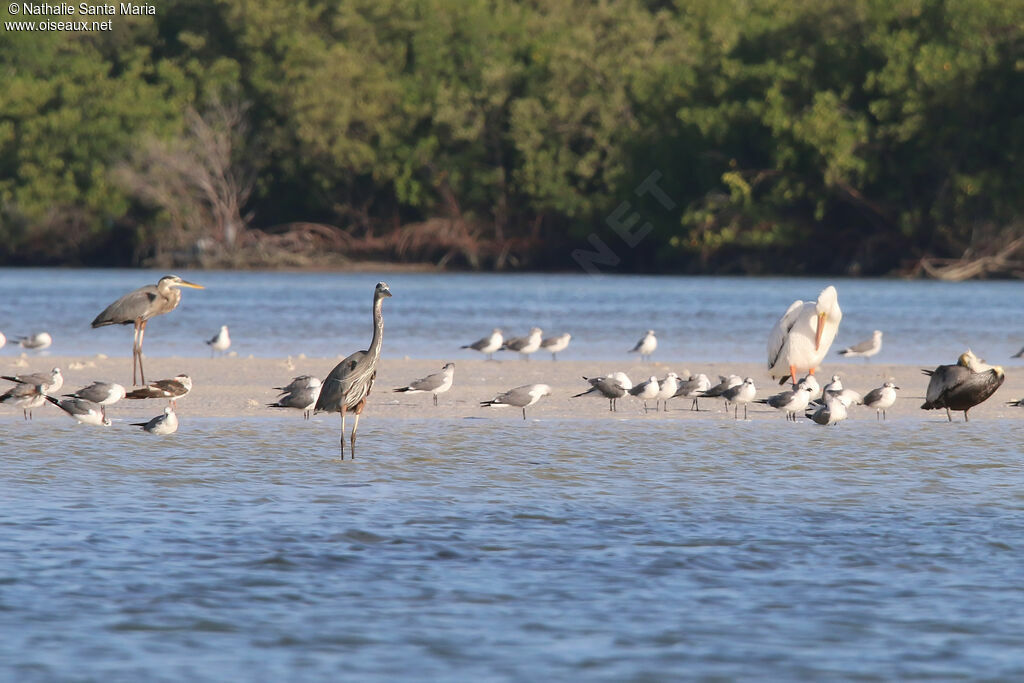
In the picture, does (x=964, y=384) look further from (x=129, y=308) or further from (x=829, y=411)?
(x=129, y=308)

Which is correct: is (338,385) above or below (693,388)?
above

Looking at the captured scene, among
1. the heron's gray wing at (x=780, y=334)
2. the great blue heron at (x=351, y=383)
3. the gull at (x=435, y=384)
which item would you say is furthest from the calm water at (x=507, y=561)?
the heron's gray wing at (x=780, y=334)

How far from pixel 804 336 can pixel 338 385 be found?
7479mm

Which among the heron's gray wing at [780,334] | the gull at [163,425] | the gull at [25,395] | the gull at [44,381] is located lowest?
the gull at [163,425]

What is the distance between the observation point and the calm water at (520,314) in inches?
1033

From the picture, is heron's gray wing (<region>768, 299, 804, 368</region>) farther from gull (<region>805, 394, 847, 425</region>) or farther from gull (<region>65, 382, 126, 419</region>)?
gull (<region>65, 382, 126, 419</region>)

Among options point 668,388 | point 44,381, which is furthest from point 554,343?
point 44,381

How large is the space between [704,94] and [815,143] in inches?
359

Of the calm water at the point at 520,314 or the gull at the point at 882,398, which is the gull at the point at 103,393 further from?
the calm water at the point at 520,314

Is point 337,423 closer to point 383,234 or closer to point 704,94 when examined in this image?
point 704,94

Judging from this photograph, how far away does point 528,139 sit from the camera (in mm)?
68500

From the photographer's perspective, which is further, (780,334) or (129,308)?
(129,308)

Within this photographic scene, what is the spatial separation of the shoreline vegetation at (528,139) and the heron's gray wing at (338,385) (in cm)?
4863

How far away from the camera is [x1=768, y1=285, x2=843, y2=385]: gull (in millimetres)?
18000
